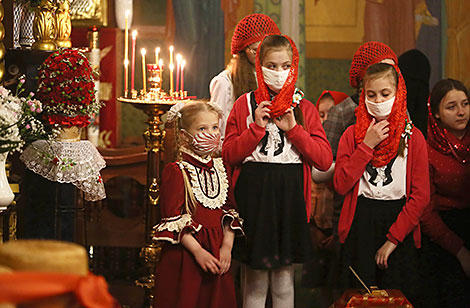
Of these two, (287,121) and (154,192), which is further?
(154,192)

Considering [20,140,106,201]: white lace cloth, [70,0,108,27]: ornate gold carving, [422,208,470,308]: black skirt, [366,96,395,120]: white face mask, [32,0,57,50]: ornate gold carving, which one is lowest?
A: [422,208,470,308]: black skirt

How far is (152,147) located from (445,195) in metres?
2.01

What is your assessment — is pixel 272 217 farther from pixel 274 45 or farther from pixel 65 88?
pixel 65 88

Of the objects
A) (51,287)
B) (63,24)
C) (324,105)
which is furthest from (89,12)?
(51,287)

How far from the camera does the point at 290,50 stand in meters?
3.87

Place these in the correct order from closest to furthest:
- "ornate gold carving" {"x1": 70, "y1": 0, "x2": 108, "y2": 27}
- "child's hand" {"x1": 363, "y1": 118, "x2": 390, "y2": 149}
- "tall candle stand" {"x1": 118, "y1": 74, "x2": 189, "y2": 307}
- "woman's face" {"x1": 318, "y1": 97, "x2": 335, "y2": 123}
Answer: "child's hand" {"x1": 363, "y1": 118, "x2": 390, "y2": 149}, "tall candle stand" {"x1": 118, "y1": 74, "x2": 189, "y2": 307}, "woman's face" {"x1": 318, "y1": 97, "x2": 335, "y2": 123}, "ornate gold carving" {"x1": 70, "y1": 0, "x2": 108, "y2": 27}

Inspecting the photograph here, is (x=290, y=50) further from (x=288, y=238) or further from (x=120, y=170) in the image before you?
(x=120, y=170)

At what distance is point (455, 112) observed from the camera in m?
4.56

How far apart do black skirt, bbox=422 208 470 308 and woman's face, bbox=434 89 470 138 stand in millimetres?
→ 536

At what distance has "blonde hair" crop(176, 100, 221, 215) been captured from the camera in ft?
11.9

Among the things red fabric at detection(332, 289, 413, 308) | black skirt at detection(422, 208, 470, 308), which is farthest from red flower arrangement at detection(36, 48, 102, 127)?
black skirt at detection(422, 208, 470, 308)

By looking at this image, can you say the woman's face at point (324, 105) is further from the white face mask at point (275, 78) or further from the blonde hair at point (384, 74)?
the white face mask at point (275, 78)

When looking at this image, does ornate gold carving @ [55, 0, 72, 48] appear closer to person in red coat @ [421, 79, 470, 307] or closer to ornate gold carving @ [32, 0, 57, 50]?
ornate gold carving @ [32, 0, 57, 50]

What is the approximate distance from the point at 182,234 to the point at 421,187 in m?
1.45
